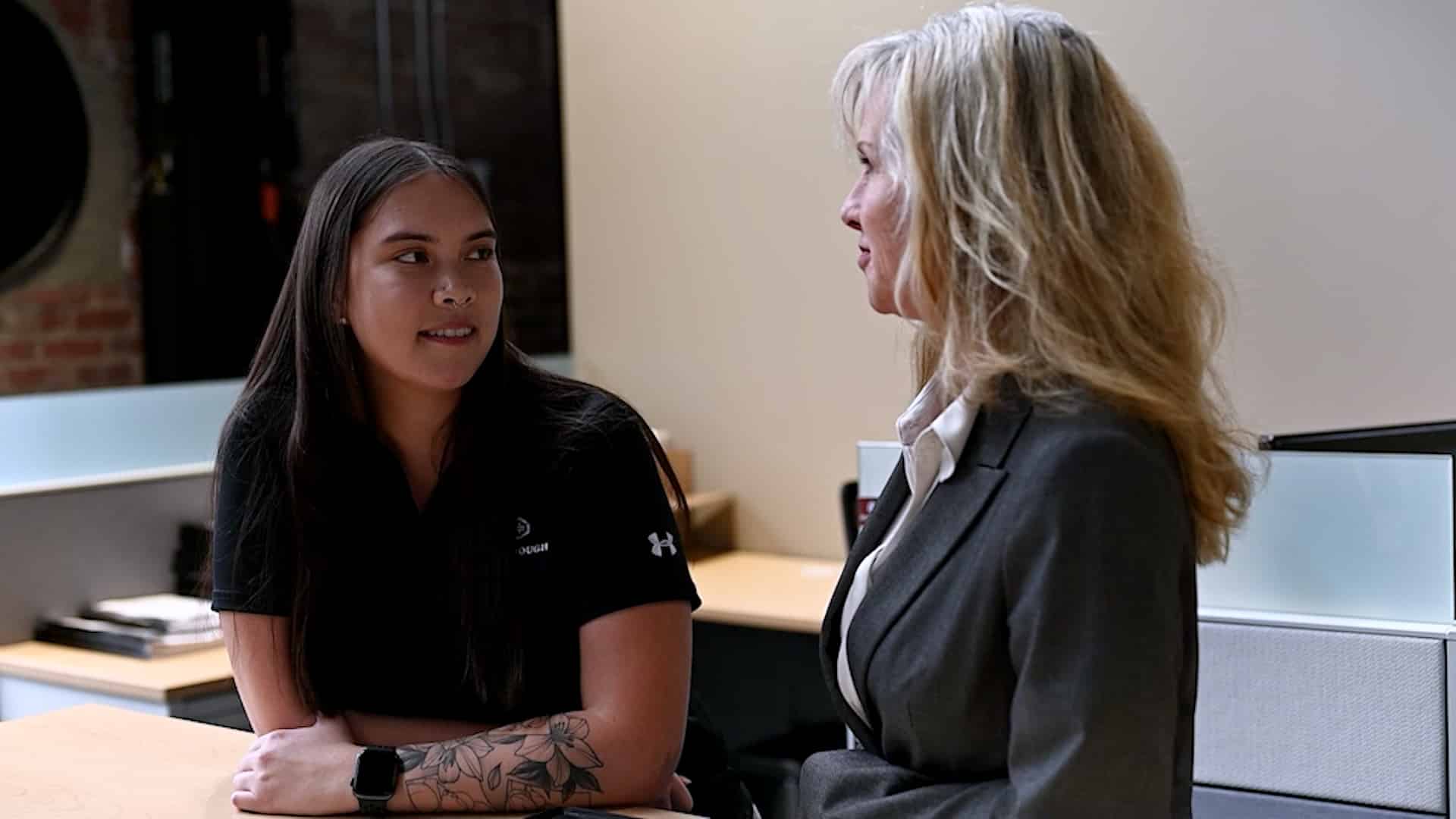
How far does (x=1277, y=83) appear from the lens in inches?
132

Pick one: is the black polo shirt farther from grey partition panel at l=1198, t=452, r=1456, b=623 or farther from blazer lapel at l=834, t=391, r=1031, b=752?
A: grey partition panel at l=1198, t=452, r=1456, b=623

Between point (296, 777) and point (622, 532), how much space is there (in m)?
0.46

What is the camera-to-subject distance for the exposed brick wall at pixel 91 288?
4.12 metres

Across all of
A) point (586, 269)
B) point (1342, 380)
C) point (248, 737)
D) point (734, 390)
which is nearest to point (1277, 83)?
point (1342, 380)

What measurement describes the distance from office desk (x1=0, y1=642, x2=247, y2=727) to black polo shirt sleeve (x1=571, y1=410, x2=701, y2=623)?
124cm

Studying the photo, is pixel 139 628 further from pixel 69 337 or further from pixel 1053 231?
pixel 1053 231

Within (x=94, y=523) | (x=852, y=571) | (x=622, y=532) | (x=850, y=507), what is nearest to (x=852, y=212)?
(x=852, y=571)

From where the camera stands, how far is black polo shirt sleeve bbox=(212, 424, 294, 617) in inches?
77.9

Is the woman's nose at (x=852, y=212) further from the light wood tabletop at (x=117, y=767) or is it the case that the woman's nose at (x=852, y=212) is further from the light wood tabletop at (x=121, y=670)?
the light wood tabletop at (x=121, y=670)

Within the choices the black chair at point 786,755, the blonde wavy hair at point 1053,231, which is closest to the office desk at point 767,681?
the black chair at point 786,755

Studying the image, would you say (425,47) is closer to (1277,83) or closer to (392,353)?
(1277,83)

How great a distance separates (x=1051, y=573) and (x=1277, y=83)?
94.0 inches

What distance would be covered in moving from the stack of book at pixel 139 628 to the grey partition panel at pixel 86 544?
5 cm

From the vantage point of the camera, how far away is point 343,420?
2.07 m
